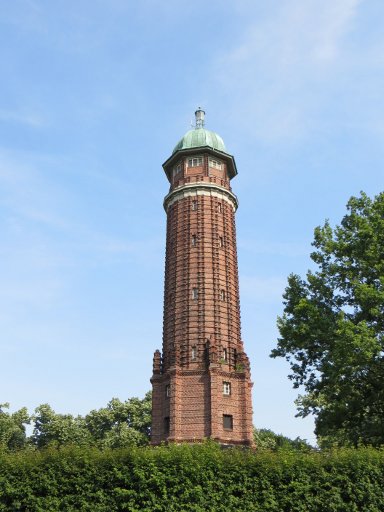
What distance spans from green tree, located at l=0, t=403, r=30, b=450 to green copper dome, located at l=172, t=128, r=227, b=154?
39.9 meters

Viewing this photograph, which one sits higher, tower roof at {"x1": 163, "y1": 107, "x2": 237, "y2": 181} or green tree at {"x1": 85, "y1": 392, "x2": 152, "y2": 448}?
tower roof at {"x1": 163, "y1": 107, "x2": 237, "y2": 181}

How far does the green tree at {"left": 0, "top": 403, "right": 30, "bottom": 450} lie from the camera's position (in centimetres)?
6444

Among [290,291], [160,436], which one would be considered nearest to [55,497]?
[290,291]

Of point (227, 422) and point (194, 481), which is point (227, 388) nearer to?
point (227, 422)

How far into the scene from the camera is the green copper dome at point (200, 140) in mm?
57344

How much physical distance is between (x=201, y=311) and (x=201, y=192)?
13187 mm

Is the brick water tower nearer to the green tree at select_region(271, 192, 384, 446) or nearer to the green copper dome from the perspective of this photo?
the green copper dome

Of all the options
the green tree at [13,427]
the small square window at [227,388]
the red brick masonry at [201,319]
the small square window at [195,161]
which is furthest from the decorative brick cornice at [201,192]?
the green tree at [13,427]

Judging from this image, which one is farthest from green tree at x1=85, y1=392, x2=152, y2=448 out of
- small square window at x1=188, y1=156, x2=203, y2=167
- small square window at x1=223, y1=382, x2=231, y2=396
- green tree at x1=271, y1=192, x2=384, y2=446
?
green tree at x1=271, y1=192, x2=384, y2=446

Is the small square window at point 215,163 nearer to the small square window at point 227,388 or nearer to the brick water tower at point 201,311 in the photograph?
the brick water tower at point 201,311

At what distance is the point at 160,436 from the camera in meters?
45.4

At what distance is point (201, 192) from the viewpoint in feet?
179

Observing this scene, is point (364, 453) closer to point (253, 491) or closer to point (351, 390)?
point (253, 491)

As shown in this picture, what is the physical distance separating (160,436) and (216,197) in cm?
2463
